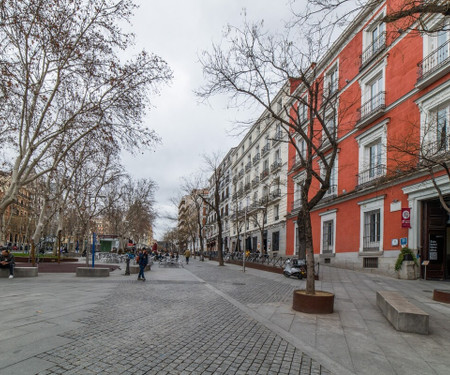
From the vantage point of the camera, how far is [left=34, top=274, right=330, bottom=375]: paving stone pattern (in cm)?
415

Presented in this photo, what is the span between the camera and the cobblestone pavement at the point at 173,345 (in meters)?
4.15

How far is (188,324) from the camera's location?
6.39 meters

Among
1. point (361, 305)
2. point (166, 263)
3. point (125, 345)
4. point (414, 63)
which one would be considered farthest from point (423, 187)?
point (166, 263)

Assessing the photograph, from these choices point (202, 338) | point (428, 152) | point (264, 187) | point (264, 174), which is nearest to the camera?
point (202, 338)

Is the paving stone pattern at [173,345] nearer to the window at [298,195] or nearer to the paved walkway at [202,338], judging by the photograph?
the paved walkway at [202,338]

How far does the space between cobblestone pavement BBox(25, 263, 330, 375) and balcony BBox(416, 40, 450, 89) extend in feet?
42.3

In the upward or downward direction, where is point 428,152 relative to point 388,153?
downward

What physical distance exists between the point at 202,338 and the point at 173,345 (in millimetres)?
637

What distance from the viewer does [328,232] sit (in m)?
23.4

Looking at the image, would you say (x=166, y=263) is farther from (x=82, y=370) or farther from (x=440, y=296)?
(x=82, y=370)

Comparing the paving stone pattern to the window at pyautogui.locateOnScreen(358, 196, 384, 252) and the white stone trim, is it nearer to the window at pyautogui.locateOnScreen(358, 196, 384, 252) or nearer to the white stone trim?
the white stone trim

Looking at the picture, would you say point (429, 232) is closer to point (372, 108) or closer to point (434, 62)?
point (434, 62)

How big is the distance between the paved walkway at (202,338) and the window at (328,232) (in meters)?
13.0

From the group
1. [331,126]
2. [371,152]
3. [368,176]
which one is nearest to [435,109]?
[371,152]
